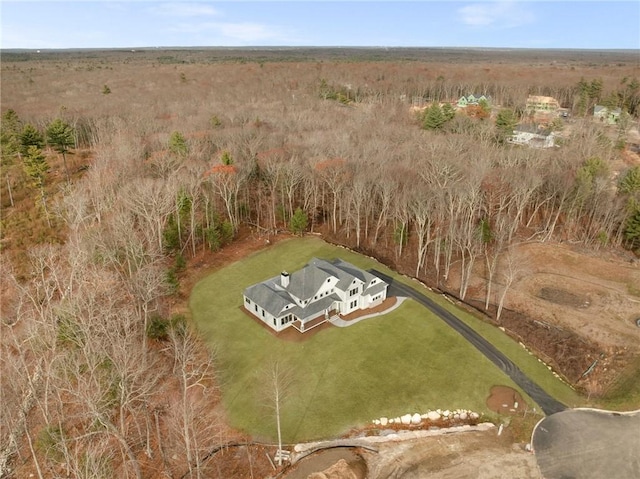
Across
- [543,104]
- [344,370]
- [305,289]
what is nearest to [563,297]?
[344,370]

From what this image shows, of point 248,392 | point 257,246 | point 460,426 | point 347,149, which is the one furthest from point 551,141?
point 248,392

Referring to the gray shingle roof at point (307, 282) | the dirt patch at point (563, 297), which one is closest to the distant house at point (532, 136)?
the dirt patch at point (563, 297)

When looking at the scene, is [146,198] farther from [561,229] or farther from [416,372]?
[561,229]

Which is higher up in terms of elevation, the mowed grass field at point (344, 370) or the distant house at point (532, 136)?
the distant house at point (532, 136)

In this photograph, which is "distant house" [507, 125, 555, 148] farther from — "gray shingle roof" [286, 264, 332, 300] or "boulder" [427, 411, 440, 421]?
"boulder" [427, 411, 440, 421]

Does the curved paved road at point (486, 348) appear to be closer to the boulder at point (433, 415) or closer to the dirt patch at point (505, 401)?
the dirt patch at point (505, 401)

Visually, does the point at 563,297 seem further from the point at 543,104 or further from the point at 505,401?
the point at 543,104
